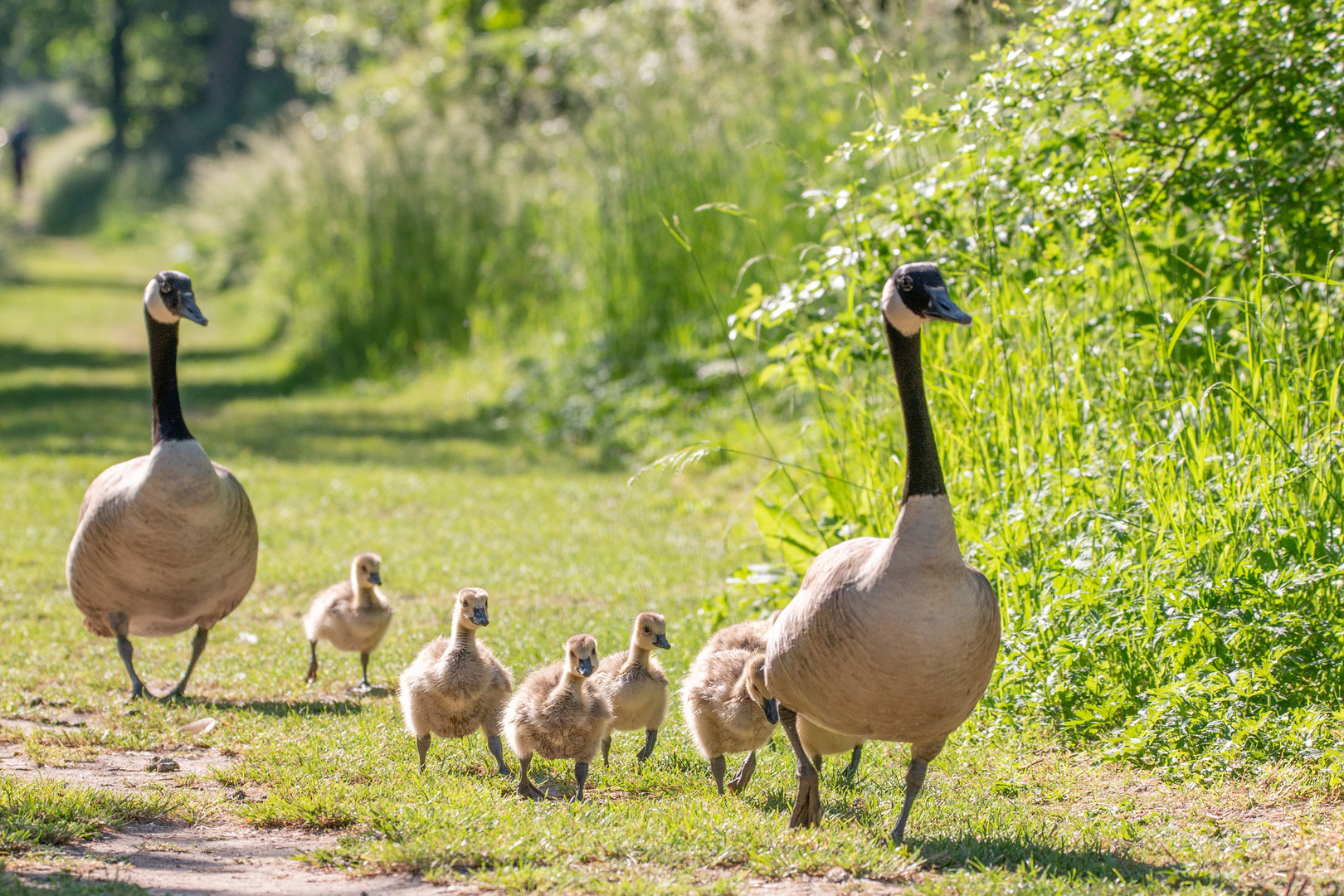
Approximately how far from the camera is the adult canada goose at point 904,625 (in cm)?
427

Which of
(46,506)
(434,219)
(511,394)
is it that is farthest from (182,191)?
(46,506)

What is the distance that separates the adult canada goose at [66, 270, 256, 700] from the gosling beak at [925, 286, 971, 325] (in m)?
3.86

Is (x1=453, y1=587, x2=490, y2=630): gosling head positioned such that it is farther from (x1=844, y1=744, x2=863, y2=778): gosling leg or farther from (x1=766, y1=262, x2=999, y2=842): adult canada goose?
(x1=844, y1=744, x2=863, y2=778): gosling leg

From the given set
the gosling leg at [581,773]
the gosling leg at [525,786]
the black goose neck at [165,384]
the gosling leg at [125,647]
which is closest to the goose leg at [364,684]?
the gosling leg at [125,647]

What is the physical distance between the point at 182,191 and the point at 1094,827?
46031 mm

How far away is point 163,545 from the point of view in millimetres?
6348

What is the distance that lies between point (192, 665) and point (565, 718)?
2697 millimetres

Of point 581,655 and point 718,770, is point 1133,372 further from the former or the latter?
point 581,655

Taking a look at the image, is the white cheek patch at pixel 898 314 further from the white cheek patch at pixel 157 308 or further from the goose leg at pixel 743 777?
the white cheek patch at pixel 157 308

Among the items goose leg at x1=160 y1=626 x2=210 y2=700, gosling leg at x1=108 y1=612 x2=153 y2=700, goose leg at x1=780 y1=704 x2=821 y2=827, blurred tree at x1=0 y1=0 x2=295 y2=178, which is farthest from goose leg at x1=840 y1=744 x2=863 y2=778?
blurred tree at x1=0 y1=0 x2=295 y2=178

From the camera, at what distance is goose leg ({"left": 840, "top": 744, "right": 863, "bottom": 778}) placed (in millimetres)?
5441

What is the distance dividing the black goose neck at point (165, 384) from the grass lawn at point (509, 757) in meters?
1.40

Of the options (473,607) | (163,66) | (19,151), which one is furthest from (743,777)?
(163,66)

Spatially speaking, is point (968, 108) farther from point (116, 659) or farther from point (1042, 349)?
point (116, 659)
